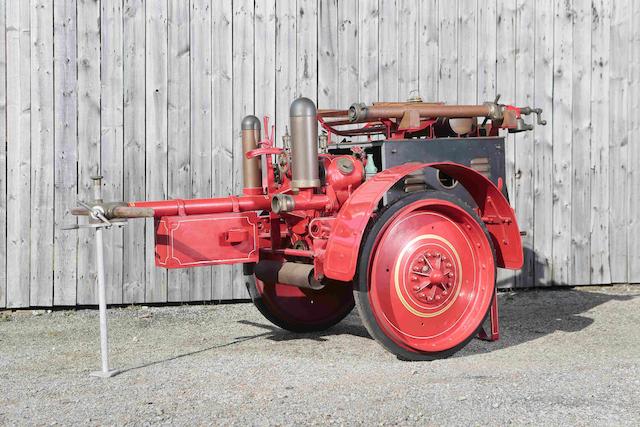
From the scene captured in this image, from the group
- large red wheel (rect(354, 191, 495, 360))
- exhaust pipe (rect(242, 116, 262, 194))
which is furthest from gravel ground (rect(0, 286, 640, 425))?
exhaust pipe (rect(242, 116, 262, 194))

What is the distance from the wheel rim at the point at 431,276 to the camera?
5656 millimetres

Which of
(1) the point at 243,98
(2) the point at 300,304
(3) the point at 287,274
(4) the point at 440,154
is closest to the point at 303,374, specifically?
(3) the point at 287,274

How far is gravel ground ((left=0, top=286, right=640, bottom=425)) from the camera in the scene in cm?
462

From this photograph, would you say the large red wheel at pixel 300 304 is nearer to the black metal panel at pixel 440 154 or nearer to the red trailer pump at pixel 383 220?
the red trailer pump at pixel 383 220

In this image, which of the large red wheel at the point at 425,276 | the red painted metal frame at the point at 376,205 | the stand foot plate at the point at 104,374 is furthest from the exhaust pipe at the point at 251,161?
the stand foot plate at the point at 104,374

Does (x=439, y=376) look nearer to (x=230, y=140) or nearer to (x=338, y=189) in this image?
(x=338, y=189)

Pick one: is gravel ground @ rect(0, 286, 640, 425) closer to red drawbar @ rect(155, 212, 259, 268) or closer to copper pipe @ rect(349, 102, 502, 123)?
red drawbar @ rect(155, 212, 259, 268)

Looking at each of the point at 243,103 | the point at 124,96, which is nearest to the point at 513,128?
the point at 243,103

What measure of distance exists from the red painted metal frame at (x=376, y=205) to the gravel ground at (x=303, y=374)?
64 centimetres

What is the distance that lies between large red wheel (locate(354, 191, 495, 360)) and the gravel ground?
0.18 meters

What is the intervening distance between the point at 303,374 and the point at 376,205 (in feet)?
3.54

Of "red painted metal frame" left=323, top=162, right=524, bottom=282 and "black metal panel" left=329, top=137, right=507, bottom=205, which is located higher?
"black metal panel" left=329, top=137, right=507, bottom=205

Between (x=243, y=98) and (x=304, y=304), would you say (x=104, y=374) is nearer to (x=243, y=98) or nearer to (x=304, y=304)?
(x=304, y=304)

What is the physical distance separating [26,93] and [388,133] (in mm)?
3416
